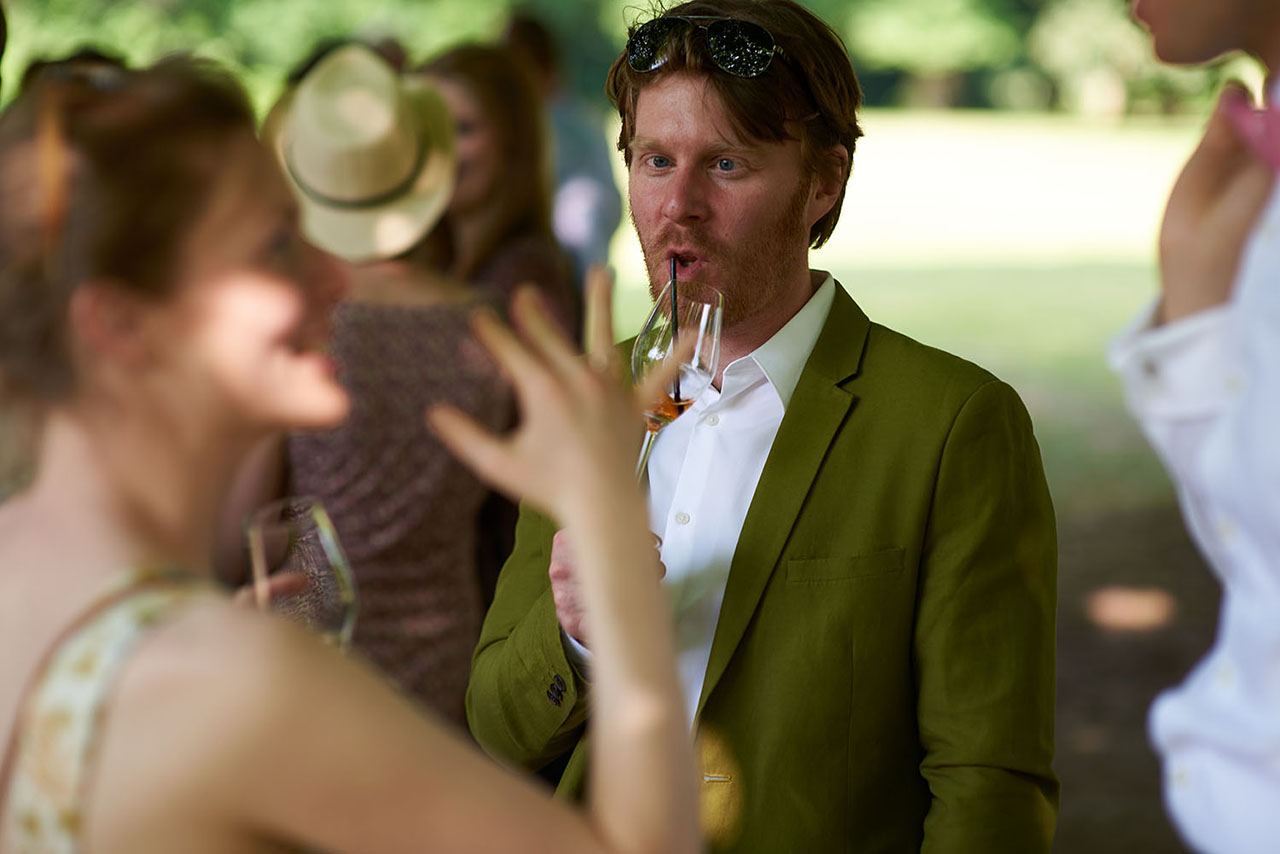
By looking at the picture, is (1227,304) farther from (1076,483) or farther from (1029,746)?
(1076,483)

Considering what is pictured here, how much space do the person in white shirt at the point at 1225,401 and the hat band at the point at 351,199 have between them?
98.2 inches

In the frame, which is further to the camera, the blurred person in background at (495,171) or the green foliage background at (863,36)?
the green foliage background at (863,36)

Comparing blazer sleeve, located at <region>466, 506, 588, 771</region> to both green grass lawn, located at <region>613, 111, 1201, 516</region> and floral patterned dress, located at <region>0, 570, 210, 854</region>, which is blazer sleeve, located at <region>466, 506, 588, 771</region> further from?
green grass lawn, located at <region>613, 111, 1201, 516</region>

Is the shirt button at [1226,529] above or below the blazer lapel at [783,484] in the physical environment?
above

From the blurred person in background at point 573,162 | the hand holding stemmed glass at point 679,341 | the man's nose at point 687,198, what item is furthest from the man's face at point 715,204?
the blurred person in background at point 573,162

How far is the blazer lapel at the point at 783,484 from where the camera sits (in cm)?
203

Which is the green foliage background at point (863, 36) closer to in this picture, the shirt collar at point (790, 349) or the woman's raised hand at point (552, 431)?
the shirt collar at point (790, 349)

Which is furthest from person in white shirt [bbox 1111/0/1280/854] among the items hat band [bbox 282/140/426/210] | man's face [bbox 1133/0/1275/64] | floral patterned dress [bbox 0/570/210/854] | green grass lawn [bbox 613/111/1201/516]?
green grass lawn [bbox 613/111/1201/516]

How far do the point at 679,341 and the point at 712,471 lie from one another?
248mm

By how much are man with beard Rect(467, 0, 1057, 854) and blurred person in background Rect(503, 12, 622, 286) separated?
4.34m

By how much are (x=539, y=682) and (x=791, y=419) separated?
21.7 inches

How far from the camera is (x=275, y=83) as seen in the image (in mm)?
17484

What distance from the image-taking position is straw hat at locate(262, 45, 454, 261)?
11.5 ft

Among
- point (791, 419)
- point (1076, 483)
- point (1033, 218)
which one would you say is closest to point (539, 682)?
point (791, 419)
